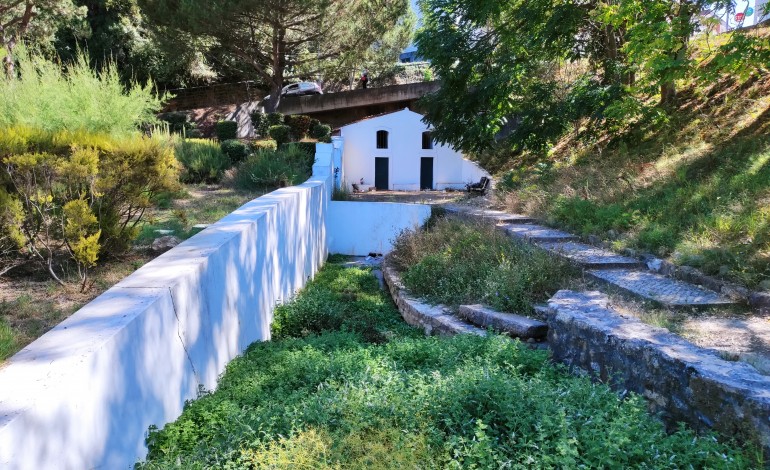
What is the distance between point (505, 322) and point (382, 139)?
52.2 feet

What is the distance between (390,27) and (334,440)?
22769 mm

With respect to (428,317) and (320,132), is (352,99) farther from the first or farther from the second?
(428,317)

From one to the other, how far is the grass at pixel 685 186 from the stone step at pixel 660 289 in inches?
13.3

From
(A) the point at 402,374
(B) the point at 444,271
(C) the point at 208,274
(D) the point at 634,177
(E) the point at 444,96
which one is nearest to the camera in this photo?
(A) the point at 402,374

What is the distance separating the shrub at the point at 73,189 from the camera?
16.6 feet

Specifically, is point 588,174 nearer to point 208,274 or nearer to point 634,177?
point 634,177

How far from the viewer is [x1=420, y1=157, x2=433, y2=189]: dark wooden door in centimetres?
2052

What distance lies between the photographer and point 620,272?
6.15 meters

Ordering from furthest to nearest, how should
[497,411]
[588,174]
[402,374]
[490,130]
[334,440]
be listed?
[490,130]
[588,174]
[402,374]
[497,411]
[334,440]

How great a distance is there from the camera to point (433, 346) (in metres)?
4.43

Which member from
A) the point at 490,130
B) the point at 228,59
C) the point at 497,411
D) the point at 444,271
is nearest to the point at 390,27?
the point at 228,59

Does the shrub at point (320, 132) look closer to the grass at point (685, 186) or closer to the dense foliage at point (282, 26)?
the dense foliage at point (282, 26)

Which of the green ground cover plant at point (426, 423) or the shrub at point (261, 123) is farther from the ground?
the shrub at point (261, 123)

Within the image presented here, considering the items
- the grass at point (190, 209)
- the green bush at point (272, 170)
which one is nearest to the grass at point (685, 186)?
the grass at point (190, 209)
